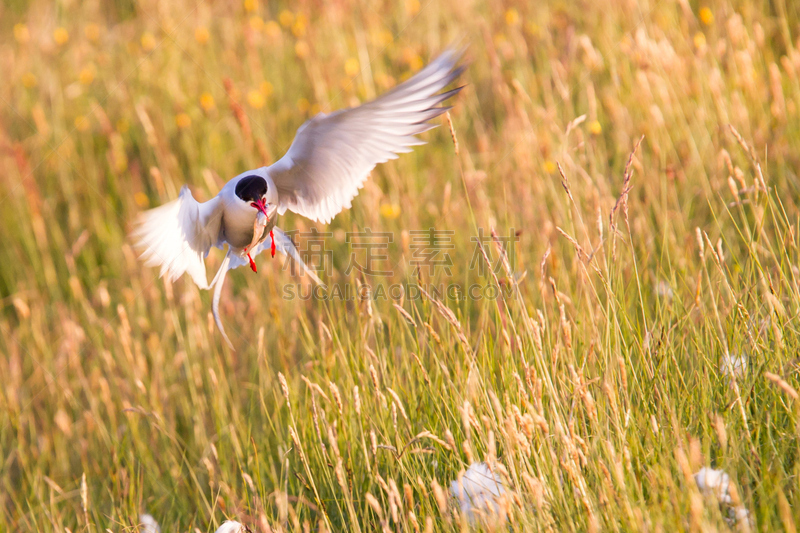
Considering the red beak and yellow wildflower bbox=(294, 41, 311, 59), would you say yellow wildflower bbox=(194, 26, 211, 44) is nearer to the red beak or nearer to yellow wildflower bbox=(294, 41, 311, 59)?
yellow wildflower bbox=(294, 41, 311, 59)

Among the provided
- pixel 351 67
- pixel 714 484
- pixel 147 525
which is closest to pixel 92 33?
pixel 351 67

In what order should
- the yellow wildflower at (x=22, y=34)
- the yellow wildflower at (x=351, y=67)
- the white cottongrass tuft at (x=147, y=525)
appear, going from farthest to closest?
the yellow wildflower at (x=22, y=34) → the yellow wildflower at (x=351, y=67) → the white cottongrass tuft at (x=147, y=525)

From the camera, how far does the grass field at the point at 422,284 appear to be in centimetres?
172

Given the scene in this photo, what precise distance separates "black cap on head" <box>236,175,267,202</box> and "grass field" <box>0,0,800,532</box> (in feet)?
1.64

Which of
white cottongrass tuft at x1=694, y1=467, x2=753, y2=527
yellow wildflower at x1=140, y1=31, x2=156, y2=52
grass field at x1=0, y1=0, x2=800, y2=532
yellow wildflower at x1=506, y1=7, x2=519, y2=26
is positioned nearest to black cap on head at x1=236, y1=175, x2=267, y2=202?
grass field at x1=0, y1=0, x2=800, y2=532

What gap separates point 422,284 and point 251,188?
75cm

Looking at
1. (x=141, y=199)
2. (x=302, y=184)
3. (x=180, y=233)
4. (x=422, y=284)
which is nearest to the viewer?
(x=422, y=284)

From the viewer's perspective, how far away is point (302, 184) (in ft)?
9.16

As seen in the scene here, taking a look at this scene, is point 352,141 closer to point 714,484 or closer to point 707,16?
point 714,484

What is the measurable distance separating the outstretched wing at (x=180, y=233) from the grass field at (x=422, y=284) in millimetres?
419

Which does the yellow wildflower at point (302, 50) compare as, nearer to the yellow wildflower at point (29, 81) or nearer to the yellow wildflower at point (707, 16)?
the yellow wildflower at point (29, 81)

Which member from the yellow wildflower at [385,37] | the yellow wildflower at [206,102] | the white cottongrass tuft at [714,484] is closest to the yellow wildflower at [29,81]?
the yellow wildflower at [206,102]

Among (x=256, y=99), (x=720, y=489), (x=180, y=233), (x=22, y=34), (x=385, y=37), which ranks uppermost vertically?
(x=22, y=34)

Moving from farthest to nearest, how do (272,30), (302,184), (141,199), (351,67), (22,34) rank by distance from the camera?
1. (22,34)
2. (272,30)
3. (351,67)
4. (141,199)
5. (302,184)
